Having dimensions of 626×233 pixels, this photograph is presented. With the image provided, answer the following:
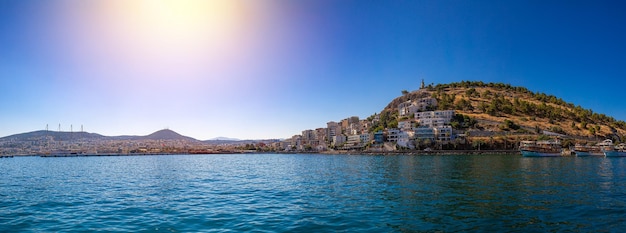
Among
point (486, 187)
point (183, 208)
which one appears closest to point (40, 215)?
point (183, 208)

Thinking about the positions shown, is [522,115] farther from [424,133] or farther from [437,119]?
[424,133]

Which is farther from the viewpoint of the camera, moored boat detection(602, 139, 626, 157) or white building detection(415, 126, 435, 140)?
white building detection(415, 126, 435, 140)

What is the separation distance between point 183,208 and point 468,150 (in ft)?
346

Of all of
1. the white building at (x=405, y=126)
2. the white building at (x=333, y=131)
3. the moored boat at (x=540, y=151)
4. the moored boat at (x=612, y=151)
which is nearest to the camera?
the moored boat at (x=612, y=151)

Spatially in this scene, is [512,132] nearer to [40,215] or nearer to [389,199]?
[389,199]

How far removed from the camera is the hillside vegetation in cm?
12456

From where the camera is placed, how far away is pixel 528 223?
47.1 feet

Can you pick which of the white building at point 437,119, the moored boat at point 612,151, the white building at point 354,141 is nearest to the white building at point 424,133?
the white building at point 437,119

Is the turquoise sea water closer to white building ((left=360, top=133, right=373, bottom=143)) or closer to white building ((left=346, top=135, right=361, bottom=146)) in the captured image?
white building ((left=360, top=133, right=373, bottom=143))

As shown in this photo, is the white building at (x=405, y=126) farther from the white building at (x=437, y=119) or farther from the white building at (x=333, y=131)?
the white building at (x=333, y=131)

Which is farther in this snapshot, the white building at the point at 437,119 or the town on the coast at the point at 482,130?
the white building at the point at 437,119

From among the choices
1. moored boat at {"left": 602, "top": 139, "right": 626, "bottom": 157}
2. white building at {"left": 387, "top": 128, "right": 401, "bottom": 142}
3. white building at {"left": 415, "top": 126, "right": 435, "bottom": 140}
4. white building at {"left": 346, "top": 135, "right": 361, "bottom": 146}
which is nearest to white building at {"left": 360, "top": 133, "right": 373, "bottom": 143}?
white building at {"left": 346, "top": 135, "right": 361, "bottom": 146}

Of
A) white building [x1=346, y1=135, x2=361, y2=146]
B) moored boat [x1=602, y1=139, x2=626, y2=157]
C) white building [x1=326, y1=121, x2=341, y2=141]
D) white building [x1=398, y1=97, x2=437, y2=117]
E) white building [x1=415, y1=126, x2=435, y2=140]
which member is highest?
white building [x1=398, y1=97, x2=437, y2=117]

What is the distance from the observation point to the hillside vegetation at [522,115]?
12456 cm
